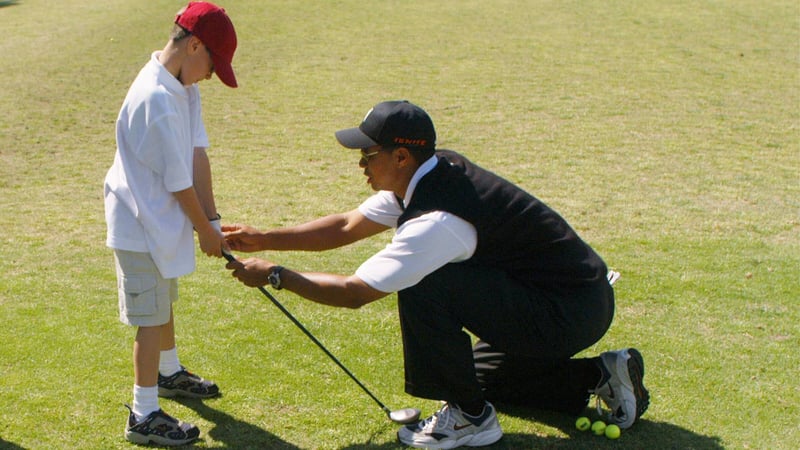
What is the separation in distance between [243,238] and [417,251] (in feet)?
3.49

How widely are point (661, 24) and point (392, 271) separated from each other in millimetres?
15960

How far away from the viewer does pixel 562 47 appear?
16.2m

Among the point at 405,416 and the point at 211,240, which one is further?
the point at 405,416

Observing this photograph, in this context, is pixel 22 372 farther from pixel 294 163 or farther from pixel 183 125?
pixel 294 163

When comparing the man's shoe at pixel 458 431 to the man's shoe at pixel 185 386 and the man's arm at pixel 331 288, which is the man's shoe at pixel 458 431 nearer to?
the man's arm at pixel 331 288

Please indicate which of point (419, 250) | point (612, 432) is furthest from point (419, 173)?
point (612, 432)

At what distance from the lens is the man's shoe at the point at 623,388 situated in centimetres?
390

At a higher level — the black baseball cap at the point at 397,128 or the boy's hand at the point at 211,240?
the black baseball cap at the point at 397,128

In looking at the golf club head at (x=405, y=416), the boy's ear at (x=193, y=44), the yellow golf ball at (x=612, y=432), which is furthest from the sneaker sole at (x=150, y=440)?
the yellow golf ball at (x=612, y=432)

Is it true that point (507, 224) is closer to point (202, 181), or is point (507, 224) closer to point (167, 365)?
point (202, 181)

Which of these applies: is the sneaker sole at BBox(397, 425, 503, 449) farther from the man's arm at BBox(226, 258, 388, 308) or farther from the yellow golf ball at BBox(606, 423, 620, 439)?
the man's arm at BBox(226, 258, 388, 308)

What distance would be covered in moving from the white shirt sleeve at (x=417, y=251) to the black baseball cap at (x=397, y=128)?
313mm

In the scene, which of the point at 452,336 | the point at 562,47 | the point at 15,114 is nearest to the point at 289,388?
the point at 452,336

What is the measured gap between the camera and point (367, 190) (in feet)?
27.9
